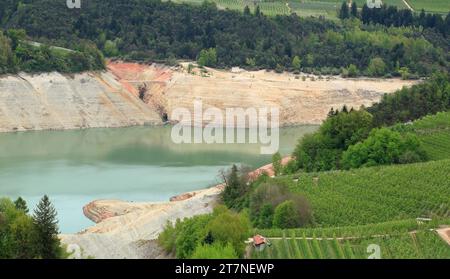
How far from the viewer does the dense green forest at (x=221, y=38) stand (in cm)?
7050

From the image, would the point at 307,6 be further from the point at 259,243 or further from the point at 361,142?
the point at 259,243

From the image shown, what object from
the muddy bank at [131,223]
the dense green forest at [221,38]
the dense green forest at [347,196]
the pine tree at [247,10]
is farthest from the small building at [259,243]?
the pine tree at [247,10]

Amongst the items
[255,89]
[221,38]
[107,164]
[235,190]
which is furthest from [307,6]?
[235,190]

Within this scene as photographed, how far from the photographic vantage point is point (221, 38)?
237 ft

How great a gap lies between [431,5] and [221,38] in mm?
21147

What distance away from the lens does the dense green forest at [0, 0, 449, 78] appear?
231 ft

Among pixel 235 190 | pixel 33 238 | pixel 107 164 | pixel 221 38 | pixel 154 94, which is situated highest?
pixel 33 238

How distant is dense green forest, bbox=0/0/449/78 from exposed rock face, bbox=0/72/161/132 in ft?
16.4

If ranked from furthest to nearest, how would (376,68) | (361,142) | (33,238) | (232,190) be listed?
1. (376,68)
2. (361,142)
3. (232,190)
4. (33,238)

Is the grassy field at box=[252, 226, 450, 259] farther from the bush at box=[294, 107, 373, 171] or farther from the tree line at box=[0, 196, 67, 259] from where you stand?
the bush at box=[294, 107, 373, 171]

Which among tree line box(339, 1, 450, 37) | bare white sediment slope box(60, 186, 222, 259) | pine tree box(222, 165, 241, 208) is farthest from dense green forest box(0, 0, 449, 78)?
pine tree box(222, 165, 241, 208)

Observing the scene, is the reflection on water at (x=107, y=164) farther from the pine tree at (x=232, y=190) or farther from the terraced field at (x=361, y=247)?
the terraced field at (x=361, y=247)

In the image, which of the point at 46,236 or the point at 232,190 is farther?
the point at 232,190

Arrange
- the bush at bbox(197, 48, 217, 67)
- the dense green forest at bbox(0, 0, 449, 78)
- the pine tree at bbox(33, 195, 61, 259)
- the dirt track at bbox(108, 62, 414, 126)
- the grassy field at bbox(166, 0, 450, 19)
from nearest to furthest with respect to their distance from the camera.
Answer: the pine tree at bbox(33, 195, 61, 259) < the dirt track at bbox(108, 62, 414, 126) < the bush at bbox(197, 48, 217, 67) < the dense green forest at bbox(0, 0, 449, 78) < the grassy field at bbox(166, 0, 450, 19)
